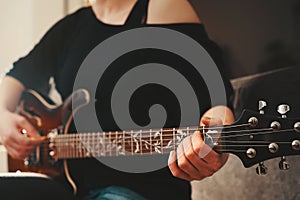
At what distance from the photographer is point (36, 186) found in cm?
118

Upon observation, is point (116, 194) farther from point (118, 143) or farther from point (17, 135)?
point (17, 135)

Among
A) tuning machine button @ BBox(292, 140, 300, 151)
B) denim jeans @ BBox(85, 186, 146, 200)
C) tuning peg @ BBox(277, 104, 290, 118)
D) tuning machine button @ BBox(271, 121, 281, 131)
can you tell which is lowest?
denim jeans @ BBox(85, 186, 146, 200)

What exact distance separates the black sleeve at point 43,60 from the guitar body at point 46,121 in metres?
0.07

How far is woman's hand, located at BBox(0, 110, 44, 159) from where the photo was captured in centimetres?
131

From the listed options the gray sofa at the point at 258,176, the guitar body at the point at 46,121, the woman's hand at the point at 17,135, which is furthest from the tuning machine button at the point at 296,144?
the woman's hand at the point at 17,135

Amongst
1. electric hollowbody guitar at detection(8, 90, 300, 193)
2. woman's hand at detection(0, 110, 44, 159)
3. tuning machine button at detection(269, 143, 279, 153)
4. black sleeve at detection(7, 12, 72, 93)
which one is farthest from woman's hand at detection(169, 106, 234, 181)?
black sleeve at detection(7, 12, 72, 93)

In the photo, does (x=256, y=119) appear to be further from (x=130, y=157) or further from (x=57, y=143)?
(x=57, y=143)

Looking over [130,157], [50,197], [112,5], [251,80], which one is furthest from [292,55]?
[50,197]

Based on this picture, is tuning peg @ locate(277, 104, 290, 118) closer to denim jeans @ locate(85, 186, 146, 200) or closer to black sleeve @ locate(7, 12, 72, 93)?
denim jeans @ locate(85, 186, 146, 200)

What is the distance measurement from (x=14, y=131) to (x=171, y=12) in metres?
0.52

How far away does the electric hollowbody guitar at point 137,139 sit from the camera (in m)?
0.79

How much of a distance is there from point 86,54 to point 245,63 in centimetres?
43

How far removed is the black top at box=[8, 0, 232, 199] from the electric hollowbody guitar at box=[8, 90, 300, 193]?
56mm

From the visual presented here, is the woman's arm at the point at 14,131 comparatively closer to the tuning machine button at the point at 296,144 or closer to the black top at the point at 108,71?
the black top at the point at 108,71
